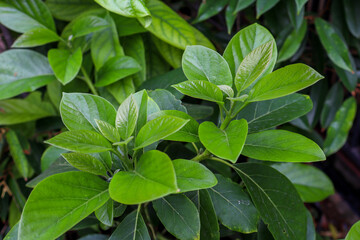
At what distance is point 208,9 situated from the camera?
3.00 ft

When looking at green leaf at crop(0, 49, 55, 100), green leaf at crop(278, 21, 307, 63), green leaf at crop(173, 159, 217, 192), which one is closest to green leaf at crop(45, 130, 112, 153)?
green leaf at crop(173, 159, 217, 192)

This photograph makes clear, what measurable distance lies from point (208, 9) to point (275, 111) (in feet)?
1.44

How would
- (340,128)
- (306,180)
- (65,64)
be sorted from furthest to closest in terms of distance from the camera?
A: 1. (340,128)
2. (306,180)
3. (65,64)

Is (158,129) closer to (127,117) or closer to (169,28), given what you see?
(127,117)

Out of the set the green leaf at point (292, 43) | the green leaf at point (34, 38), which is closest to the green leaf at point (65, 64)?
the green leaf at point (34, 38)

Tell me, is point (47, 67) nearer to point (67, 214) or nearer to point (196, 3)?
point (67, 214)

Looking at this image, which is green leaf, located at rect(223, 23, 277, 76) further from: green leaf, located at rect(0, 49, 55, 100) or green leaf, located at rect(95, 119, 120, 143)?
green leaf, located at rect(0, 49, 55, 100)

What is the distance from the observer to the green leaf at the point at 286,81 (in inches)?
17.8

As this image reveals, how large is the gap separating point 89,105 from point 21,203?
0.58 m

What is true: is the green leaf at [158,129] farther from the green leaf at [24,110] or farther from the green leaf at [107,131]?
the green leaf at [24,110]

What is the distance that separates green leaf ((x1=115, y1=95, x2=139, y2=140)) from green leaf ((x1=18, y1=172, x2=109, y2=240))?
10cm

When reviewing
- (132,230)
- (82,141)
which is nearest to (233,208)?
(132,230)

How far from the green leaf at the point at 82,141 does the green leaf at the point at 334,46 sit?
2.40 ft

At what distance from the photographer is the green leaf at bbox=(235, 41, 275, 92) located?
0.48 meters
